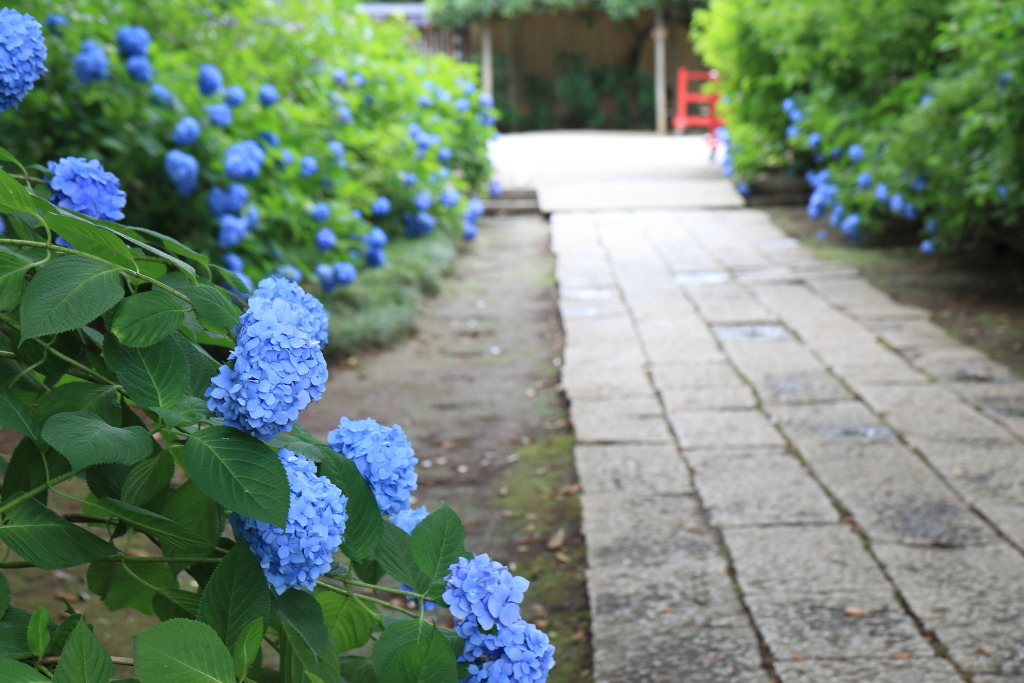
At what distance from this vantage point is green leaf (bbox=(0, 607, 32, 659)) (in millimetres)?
750

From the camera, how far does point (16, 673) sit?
0.66 metres

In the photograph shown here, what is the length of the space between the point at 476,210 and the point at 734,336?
2.80 meters

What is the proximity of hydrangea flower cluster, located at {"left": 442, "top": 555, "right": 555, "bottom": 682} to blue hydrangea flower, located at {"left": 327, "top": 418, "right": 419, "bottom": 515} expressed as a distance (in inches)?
4.7

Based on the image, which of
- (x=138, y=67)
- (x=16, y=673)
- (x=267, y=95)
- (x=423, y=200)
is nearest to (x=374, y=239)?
(x=267, y=95)

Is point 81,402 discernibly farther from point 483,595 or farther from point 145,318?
point 483,595

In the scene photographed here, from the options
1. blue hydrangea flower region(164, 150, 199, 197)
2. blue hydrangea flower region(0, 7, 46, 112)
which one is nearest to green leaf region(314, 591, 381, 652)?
blue hydrangea flower region(0, 7, 46, 112)

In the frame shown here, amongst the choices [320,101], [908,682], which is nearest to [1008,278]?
[320,101]

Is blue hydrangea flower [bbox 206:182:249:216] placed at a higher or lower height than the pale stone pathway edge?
higher

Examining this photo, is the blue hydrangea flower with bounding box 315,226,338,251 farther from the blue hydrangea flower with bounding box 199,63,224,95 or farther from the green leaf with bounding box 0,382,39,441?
the green leaf with bounding box 0,382,39,441

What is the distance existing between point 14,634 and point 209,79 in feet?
10.2

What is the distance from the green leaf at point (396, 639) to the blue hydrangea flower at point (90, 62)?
2770mm

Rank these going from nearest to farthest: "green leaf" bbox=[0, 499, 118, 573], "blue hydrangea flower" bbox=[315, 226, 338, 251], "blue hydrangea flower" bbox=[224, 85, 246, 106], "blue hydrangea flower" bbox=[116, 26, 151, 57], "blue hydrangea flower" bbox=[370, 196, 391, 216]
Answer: "green leaf" bbox=[0, 499, 118, 573] < "blue hydrangea flower" bbox=[116, 26, 151, 57] < "blue hydrangea flower" bbox=[224, 85, 246, 106] < "blue hydrangea flower" bbox=[315, 226, 338, 251] < "blue hydrangea flower" bbox=[370, 196, 391, 216]

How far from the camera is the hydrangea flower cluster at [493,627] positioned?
0.84 metres

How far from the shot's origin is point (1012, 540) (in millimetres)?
2463
